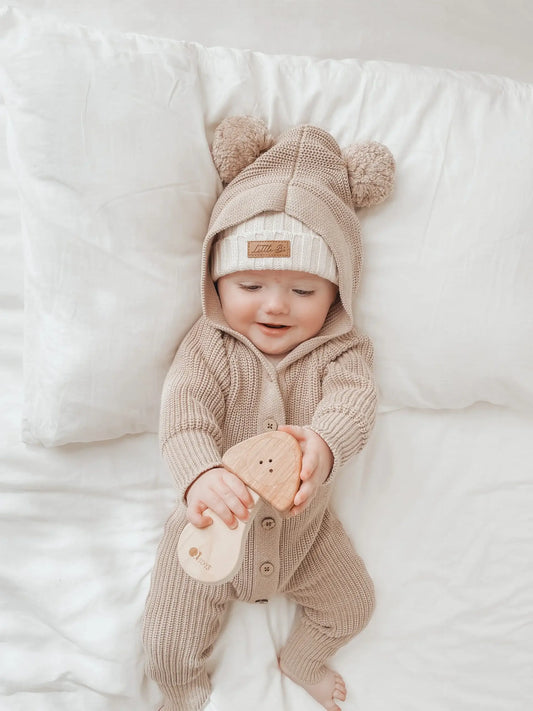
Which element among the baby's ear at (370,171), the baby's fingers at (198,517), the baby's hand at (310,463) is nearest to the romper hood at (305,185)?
the baby's ear at (370,171)

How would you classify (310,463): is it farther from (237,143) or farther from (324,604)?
(237,143)

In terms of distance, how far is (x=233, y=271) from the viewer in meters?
1.04

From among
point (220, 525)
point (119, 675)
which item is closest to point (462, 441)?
point (220, 525)

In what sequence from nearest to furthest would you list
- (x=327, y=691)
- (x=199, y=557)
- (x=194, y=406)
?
1. (x=199, y=557)
2. (x=194, y=406)
3. (x=327, y=691)

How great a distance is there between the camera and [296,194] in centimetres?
102

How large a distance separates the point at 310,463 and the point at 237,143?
1.77 feet

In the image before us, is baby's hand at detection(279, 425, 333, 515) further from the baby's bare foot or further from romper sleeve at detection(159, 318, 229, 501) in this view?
the baby's bare foot

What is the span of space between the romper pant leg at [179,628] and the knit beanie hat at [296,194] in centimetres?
43

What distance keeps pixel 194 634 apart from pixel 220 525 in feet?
0.98

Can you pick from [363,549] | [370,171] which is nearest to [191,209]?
[370,171]

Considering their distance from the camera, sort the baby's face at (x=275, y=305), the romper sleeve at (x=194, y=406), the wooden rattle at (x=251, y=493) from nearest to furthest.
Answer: the wooden rattle at (x=251, y=493) → the romper sleeve at (x=194, y=406) → the baby's face at (x=275, y=305)

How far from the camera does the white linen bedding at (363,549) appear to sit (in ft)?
3.44

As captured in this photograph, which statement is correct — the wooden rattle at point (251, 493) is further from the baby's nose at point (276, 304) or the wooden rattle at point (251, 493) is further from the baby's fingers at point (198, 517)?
the baby's nose at point (276, 304)

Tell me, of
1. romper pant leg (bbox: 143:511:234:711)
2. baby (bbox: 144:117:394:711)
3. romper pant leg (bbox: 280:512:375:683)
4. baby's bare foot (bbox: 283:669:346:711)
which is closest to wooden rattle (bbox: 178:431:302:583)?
baby (bbox: 144:117:394:711)
